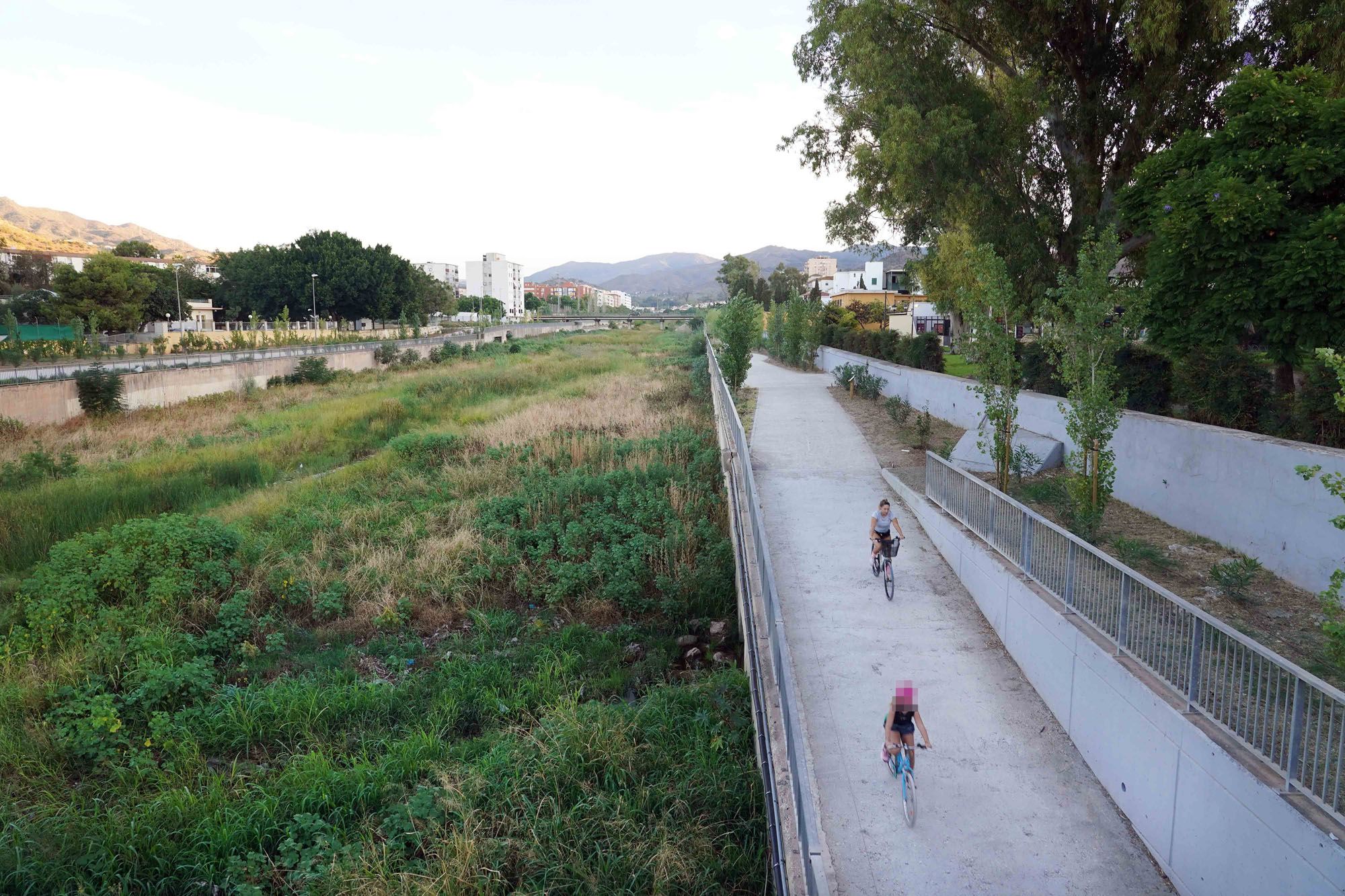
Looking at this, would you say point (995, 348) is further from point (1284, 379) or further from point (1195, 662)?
point (1195, 662)

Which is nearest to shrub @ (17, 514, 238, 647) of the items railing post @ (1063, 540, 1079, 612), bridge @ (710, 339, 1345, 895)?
bridge @ (710, 339, 1345, 895)

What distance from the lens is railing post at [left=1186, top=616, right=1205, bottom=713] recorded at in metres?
5.43

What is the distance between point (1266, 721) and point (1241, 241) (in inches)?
315

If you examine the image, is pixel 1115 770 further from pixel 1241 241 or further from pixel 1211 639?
pixel 1241 241

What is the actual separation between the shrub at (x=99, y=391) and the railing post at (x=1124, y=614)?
32.3 metres

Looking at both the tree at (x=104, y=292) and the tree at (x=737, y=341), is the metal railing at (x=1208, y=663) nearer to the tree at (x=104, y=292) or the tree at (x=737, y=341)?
the tree at (x=737, y=341)

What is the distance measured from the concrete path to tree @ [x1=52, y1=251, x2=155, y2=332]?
6351 centimetres

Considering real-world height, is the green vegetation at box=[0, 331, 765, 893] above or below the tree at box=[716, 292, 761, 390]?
below

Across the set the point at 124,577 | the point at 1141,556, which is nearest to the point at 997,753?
the point at 1141,556

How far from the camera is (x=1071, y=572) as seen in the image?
289 inches

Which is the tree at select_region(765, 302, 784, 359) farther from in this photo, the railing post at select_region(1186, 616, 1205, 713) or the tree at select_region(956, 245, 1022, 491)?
the railing post at select_region(1186, 616, 1205, 713)

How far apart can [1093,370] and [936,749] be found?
6.07 m

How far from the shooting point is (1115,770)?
6254mm

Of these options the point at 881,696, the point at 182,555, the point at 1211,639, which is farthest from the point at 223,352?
the point at 1211,639
